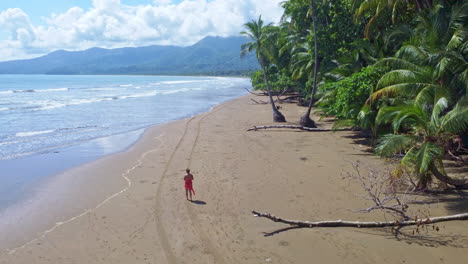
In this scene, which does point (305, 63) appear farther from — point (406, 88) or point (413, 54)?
point (406, 88)

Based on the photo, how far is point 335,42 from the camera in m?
22.8

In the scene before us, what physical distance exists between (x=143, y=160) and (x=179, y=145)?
3.12 m

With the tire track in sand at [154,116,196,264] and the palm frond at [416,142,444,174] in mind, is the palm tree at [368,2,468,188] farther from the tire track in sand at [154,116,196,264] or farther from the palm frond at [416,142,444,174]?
→ the tire track in sand at [154,116,196,264]

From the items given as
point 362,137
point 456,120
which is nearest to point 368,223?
point 456,120

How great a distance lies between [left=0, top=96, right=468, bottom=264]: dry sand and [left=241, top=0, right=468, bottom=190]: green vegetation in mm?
1419

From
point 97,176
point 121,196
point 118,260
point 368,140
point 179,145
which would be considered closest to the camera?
point 118,260

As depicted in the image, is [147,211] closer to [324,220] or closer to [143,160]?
[324,220]

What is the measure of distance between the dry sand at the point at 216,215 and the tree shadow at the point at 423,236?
0.8 inches

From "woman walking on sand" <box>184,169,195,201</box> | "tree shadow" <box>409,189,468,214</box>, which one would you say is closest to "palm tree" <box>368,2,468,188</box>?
"tree shadow" <box>409,189,468,214</box>

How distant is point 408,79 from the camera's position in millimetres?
11484

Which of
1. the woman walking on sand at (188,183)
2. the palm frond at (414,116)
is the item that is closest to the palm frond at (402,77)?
the palm frond at (414,116)

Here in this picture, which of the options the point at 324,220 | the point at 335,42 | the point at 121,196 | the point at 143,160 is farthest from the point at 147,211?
the point at 335,42

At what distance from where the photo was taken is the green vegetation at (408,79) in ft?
29.9

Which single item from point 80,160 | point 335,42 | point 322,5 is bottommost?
point 80,160
